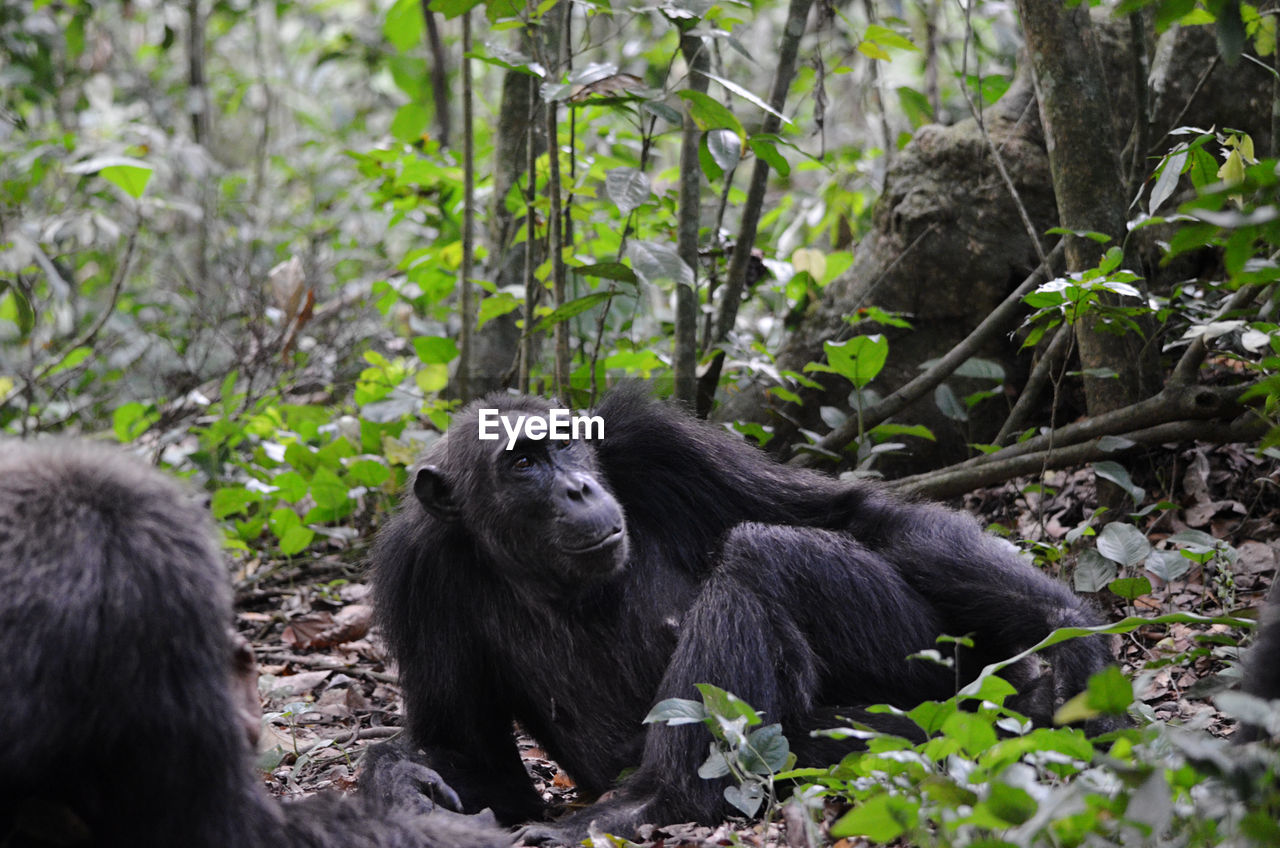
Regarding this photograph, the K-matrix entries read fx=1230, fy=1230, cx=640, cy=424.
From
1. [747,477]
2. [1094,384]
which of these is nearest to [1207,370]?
[1094,384]

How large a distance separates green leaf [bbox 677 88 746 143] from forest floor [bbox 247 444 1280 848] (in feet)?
6.89

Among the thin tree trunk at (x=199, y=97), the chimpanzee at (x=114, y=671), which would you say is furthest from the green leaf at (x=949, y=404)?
the thin tree trunk at (x=199, y=97)

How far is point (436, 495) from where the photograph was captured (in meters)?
4.77

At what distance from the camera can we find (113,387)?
992cm

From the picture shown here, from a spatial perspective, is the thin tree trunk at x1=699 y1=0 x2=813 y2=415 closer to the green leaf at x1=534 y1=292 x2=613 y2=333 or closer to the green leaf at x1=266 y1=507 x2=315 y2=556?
the green leaf at x1=534 y1=292 x2=613 y2=333

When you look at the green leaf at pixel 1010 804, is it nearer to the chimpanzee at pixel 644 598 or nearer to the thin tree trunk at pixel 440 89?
the chimpanzee at pixel 644 598

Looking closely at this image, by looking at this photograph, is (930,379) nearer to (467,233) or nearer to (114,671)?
(467,233)

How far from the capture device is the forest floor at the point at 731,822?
4.79 m

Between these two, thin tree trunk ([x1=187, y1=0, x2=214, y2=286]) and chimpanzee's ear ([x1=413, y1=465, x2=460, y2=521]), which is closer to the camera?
chimpanzee's ear ([x1=413, y1=465, x2=460, y2=521])

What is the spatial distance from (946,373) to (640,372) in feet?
5.57

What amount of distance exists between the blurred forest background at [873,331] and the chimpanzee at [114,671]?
1447 mm

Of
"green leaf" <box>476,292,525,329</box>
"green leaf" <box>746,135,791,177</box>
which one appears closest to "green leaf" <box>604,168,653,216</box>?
"green leaf" <box>746,135,791,177</box>

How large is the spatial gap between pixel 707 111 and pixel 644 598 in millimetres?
1977

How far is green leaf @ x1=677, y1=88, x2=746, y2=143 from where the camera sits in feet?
16.3
